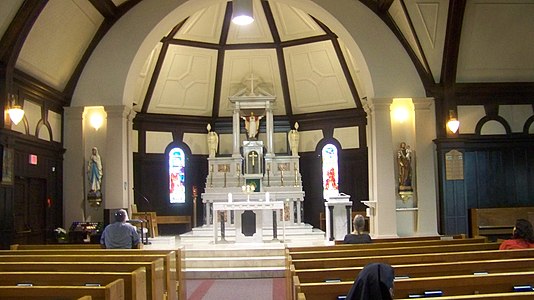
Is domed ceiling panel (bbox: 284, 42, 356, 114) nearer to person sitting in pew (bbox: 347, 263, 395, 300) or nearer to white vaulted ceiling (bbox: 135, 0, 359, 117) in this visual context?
white vaulted ceiling (bbox: 135, 0, 359, 117)

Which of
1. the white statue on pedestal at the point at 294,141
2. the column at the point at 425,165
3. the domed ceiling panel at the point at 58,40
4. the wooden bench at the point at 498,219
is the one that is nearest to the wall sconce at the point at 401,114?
the column at the point at 425,165

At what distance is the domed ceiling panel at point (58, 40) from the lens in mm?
10945

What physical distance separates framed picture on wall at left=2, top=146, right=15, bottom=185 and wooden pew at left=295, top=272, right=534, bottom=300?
296 inches

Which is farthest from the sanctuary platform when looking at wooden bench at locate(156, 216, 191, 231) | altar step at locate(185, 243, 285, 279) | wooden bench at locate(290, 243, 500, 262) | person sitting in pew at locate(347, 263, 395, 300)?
person sitting in pew at locate(347, 263, 395, 300)

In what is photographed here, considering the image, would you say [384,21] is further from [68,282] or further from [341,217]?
[68,282]

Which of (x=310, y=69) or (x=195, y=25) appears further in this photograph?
(x=310, y=69)

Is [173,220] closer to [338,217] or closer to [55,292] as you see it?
[338,217]

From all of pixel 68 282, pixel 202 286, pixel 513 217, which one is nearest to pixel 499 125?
pixel 513 217

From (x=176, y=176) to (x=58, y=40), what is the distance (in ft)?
22.9

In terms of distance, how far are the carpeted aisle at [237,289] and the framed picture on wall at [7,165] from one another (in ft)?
12.1

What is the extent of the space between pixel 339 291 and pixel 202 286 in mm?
5549

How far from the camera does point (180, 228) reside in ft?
57.9

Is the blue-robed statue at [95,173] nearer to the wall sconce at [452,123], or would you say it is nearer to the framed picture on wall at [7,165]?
the framed picture on wall at [7,165]

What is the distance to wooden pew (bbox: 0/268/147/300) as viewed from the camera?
15.5ft
